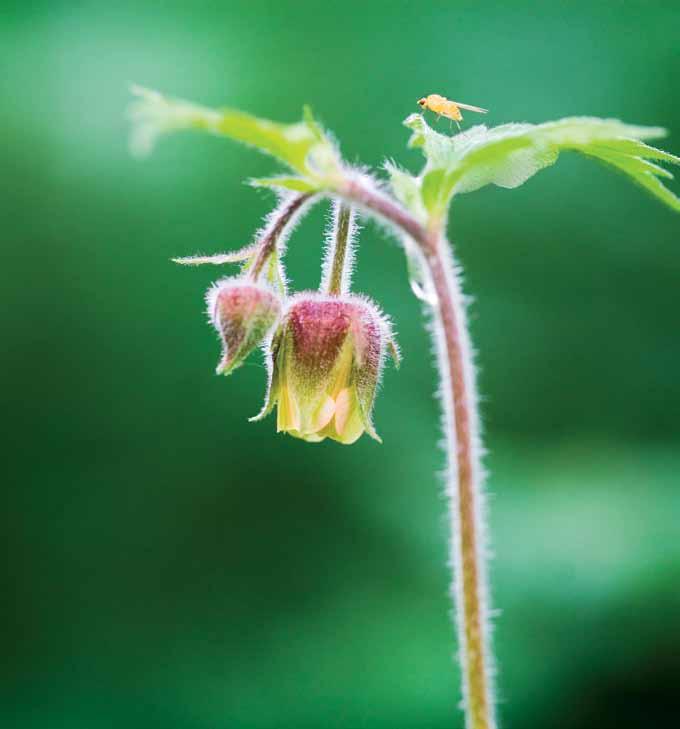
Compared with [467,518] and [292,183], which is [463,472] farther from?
[292,183]

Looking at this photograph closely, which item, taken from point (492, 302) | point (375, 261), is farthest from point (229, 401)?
point (492, 302)

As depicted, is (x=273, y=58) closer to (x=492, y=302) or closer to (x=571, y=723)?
(x=492, y=302)

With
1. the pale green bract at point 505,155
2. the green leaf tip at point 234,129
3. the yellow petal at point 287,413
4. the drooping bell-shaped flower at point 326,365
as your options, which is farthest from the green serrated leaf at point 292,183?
the yellow petal at point 287,413

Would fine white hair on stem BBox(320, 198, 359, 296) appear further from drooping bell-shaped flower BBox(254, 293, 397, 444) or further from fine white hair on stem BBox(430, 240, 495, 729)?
fine white hair on stem BBox(430, 240, 495, 729)

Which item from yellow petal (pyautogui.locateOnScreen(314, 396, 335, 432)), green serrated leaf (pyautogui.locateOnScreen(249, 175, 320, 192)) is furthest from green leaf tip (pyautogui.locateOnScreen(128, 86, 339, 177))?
yellow petal (pyautogui.locateOnScreen(314, 396, 335, 432))

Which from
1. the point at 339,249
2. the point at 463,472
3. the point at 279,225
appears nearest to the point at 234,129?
the point at 279,225

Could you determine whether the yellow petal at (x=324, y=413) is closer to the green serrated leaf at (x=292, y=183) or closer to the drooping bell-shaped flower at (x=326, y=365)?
the drooping bell-shaped flower at (x=326, y=365)
